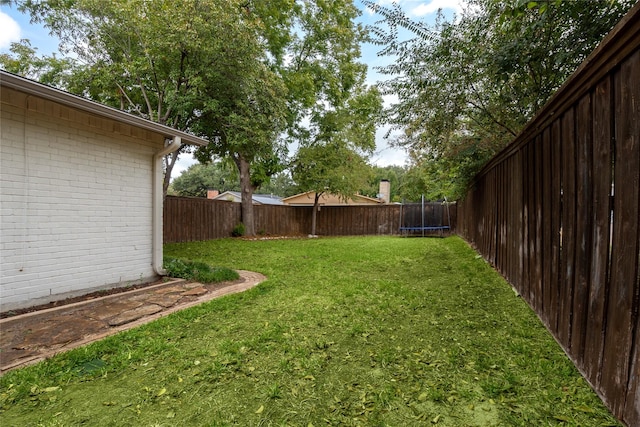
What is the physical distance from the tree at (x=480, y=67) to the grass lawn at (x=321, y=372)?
8.26 feet

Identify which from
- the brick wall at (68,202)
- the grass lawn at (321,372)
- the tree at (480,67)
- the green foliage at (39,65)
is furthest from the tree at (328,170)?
the grass lawn at (321,372)

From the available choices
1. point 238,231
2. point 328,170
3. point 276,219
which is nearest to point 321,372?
point 238,231

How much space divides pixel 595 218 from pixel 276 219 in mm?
12720

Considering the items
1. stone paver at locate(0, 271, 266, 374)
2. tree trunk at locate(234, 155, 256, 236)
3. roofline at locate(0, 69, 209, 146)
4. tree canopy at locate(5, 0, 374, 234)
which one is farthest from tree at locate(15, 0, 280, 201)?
stone paver at locate(0, 271, 266, 374)

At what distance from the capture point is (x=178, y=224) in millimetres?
8906

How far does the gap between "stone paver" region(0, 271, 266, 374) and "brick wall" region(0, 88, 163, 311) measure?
387 mm

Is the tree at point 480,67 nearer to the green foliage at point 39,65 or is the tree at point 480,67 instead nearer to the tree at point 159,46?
Result: the tree at point 159,46

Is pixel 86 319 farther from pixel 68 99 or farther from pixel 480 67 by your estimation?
pixel 480 67

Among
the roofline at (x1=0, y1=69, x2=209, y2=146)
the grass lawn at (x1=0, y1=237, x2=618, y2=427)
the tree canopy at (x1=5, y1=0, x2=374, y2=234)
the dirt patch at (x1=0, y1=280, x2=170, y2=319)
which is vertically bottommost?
the grass lawn at (x1=0, y1=237, x2=618, y2=427)

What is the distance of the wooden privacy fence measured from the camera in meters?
1.42

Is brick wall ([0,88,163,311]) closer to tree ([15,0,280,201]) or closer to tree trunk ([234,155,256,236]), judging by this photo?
tree ([15,0,280,201])

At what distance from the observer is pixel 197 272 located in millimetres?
4762

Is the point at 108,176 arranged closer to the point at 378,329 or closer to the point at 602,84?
the point at 378,329

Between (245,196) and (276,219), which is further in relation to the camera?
(276,219)
